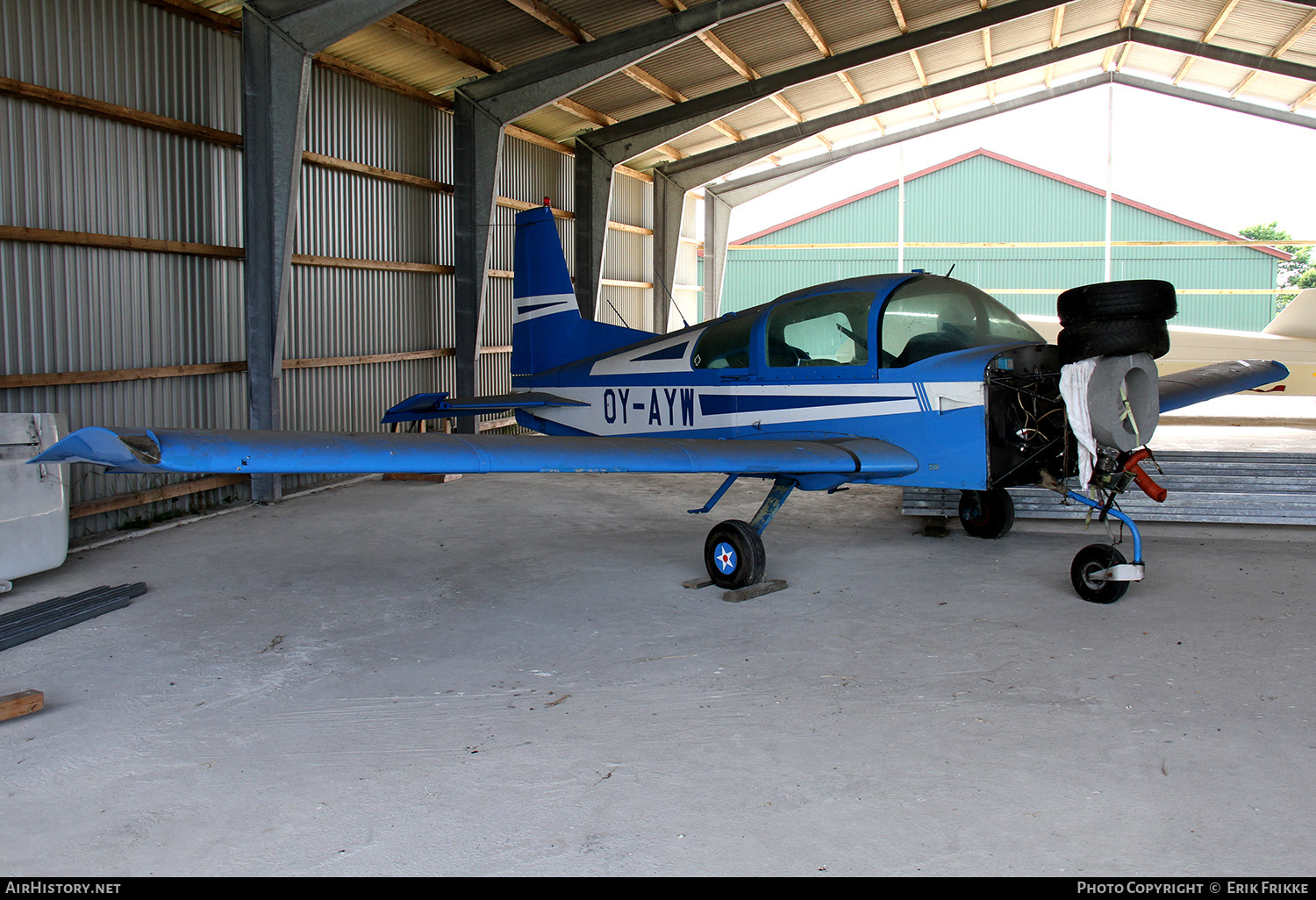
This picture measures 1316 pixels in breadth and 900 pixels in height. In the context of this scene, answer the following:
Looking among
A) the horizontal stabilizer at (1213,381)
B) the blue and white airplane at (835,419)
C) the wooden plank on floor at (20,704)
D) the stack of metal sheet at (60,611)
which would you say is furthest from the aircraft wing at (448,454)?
the horizontal stabilizer at (1213,381)

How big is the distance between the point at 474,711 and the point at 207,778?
1.05 metres

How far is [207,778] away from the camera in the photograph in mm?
3461

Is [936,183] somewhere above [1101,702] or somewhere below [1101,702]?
above

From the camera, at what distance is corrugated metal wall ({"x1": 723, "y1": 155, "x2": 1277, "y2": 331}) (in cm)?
2811

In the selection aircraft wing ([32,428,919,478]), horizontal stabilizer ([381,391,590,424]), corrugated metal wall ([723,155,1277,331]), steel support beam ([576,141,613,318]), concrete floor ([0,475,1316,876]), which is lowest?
concrete floor ([0,475,1316,876])

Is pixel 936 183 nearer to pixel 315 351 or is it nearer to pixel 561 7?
pixel 561 7

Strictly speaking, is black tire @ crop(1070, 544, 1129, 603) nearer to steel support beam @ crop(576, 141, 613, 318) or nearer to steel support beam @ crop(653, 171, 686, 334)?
steel support beam @ crop(576, 141, 613, 318)

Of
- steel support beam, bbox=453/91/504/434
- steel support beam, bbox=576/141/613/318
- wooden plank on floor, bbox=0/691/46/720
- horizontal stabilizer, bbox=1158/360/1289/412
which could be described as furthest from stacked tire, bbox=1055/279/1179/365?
steel support beam, bbox=576/141/613/318

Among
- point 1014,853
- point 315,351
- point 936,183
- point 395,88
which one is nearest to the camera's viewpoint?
point 1014,853

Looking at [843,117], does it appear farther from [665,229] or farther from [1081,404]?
[1081,404]

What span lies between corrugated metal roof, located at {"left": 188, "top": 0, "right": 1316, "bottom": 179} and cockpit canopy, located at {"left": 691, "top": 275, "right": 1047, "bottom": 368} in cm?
589

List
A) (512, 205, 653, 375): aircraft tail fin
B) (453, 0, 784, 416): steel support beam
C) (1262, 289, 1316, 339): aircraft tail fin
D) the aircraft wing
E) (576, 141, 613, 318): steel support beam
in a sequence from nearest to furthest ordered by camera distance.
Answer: the aircraft wing, (512, 205, 653, 375): aircraft tail fin, (453, 0, 784, 416): steel support beam, (576, 141, 613, 318): steel support beam, (1262, 289, 1316, 339): aircraft tail fin

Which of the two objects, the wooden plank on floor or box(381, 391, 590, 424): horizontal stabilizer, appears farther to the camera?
box(381, 391, 590, 424): horizontal stabilizer

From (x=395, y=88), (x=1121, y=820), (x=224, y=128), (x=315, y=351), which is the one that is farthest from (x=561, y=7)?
(x=1121, y=820)
